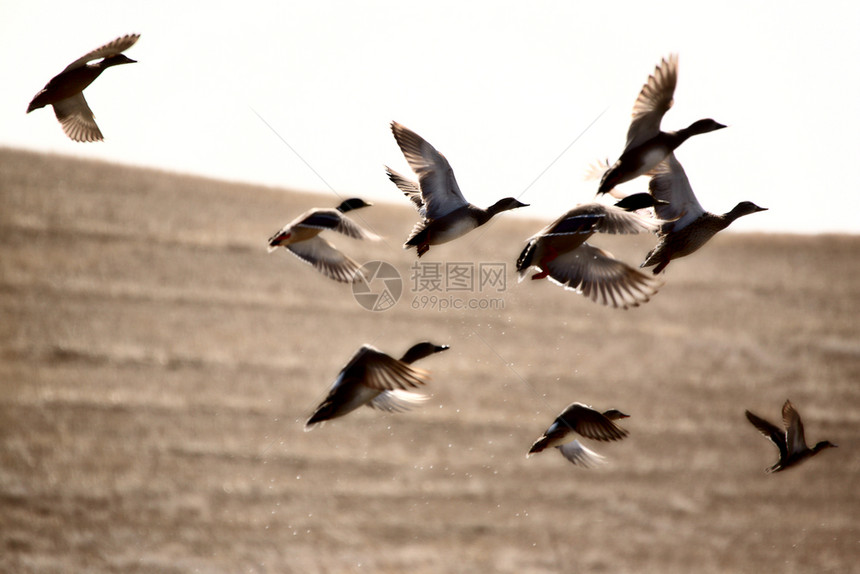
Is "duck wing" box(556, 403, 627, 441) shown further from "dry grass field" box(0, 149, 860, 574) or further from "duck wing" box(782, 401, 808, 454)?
"dry grass field" box(0, 149, 860, 574)

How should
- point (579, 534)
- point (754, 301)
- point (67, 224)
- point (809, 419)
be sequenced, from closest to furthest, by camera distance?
point (579, 534) → point (809, 419) → point (67, 224) → point (754, 301)

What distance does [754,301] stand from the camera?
21.3 meters

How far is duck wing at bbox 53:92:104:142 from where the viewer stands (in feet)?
15.8

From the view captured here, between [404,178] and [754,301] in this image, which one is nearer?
[404,178]

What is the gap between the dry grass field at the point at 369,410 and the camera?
1540 centimetres

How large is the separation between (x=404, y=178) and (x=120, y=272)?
1540 centimetres

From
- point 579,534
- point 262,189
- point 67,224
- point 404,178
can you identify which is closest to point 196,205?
point 262,189

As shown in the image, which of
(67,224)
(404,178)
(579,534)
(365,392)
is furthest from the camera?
(67,224)

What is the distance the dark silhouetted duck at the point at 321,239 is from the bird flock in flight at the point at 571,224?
0.01m

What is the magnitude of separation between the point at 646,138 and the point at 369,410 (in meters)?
14.0

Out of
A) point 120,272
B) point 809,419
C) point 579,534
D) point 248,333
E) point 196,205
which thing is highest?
point 196,205

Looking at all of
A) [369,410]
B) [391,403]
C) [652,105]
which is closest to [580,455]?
[391,403]

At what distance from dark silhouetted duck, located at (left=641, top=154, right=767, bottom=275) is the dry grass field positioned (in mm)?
12139

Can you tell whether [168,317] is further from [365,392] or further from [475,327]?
[365,392]
